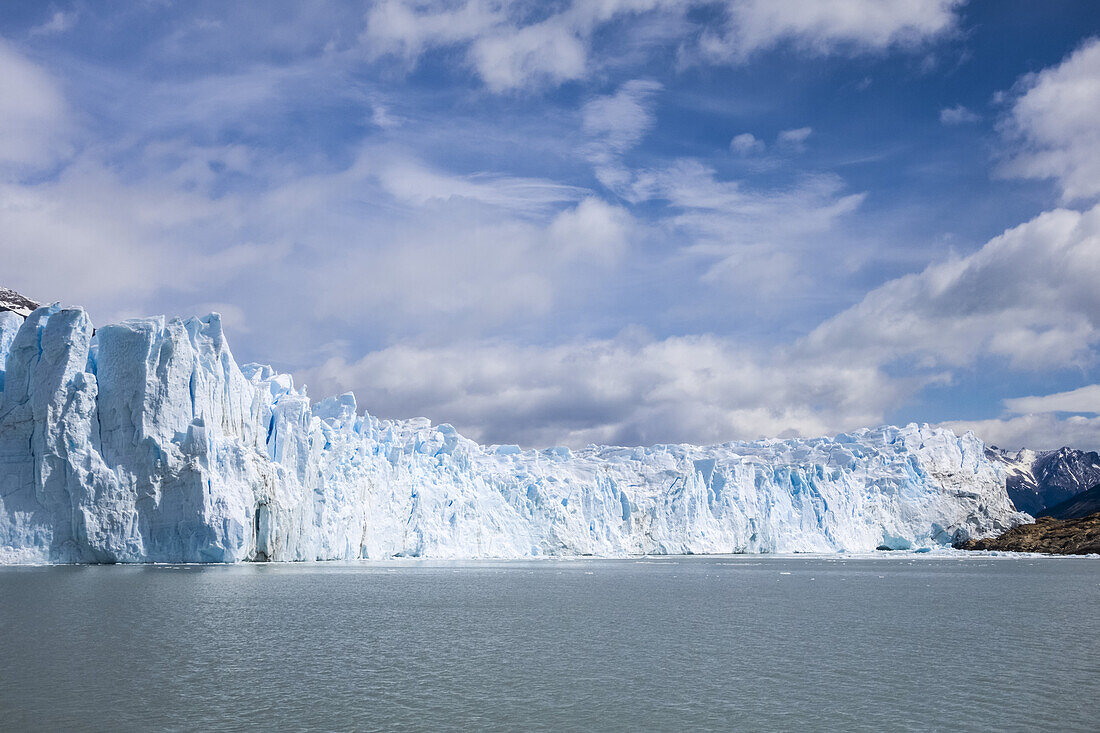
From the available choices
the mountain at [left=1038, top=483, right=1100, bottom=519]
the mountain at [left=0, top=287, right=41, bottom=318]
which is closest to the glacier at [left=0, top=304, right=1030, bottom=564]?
the mountain at [left=0, top=287, right=41, bottom=318]

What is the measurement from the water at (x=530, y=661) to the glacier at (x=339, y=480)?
406 inches

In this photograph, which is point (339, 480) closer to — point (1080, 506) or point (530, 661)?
point (530, 661)

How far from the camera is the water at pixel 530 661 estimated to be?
1112 centimetres

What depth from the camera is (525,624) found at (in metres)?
20.8

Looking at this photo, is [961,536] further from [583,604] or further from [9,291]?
[9,291]

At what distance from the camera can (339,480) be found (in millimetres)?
51781

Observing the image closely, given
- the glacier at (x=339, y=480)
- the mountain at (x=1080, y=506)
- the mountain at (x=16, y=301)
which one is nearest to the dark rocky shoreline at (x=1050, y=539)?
the glacier at (x=339, y=480)

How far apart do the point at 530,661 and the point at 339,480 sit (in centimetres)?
3868

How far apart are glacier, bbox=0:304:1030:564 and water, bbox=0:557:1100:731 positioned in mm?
10311

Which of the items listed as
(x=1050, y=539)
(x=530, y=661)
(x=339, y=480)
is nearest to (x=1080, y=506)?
(x=1050, y=539)

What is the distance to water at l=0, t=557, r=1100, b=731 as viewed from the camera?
11.1 m

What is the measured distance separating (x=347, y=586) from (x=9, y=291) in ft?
241

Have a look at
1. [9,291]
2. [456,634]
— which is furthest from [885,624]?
[9,291]

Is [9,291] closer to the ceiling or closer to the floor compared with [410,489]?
closer to the ceiling
